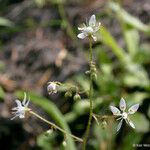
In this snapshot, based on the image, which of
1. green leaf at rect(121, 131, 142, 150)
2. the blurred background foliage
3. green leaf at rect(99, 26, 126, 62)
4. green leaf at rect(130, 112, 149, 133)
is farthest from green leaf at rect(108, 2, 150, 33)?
green leaf at rect(121, 131, 142, 150)

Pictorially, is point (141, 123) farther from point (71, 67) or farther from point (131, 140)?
point (71, 67)

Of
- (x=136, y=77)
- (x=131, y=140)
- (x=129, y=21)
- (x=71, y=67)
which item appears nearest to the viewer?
(x=131, y=140)

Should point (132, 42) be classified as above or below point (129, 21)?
below

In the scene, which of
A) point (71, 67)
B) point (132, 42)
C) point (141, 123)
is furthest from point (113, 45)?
point (141, 123)

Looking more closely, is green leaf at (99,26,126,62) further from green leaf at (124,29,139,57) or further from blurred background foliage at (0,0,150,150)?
green leaf at (124,29,139,57)

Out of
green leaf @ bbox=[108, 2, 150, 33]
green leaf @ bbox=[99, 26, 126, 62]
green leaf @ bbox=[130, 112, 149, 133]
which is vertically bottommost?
green leaf @ bbox=[130, 112, 149, 133]

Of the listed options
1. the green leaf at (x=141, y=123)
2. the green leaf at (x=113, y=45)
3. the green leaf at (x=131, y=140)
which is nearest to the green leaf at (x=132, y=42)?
the green leaf at (x=113, y=45)

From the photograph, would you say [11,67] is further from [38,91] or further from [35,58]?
[38,91]

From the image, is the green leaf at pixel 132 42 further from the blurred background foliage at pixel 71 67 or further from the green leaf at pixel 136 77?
the green leaf at pixel 136 77
